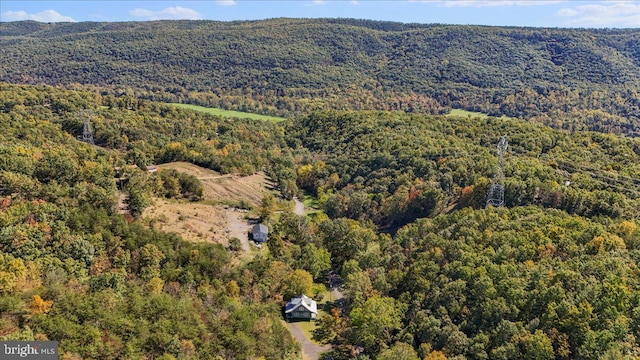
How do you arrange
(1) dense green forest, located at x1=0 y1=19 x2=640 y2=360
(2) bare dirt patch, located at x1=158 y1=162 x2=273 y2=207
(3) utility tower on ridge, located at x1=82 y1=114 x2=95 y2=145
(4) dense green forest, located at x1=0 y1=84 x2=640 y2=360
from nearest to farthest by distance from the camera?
1. (4) dense green forest, located at x1=0 y1=84 x2=640 y2=360
2. (1) dense green forest, located at x1=0 y1=19 x2=640 y2=360
3. (2) bare dirt patch, located at x1=158 y1=162 x2=273 y2=207
4. (3) utility tower on ridge, located at x1=82 y1=114 x2=95 y2=145

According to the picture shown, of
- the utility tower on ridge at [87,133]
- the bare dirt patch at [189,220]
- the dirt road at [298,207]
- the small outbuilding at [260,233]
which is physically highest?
the utility tower on ridge at [87,133]

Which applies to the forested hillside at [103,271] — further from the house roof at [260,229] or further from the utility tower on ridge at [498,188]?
the utility tower on ridge at [498,188]

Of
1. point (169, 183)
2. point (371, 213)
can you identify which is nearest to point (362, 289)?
point (371, 213)

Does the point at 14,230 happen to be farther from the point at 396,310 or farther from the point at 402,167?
the point at 402,167

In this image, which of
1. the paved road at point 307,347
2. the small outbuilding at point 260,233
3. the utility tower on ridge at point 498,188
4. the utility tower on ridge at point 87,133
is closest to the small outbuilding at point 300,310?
the paved road at point 307,347

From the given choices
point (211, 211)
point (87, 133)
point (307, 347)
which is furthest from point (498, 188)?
point (87, 133)

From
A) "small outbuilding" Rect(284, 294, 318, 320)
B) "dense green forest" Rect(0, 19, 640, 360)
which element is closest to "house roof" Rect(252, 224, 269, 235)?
"dense green forest" Rect(0, 19, 640, 360)

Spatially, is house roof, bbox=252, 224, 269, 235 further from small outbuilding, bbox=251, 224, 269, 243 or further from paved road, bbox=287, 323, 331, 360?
paved road, bbox=287, 323, 331, 360
